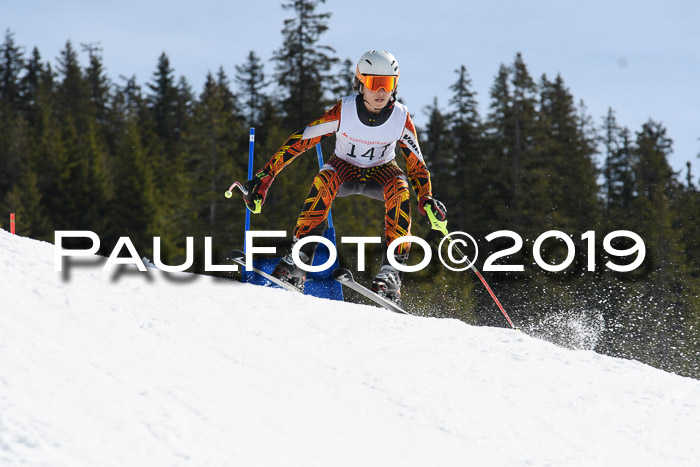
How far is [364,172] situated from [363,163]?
0.31 ft

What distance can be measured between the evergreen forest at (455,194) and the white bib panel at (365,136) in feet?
48.7

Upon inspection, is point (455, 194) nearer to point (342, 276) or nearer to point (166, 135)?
point (166, 135)

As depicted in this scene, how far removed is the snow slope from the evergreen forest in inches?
659

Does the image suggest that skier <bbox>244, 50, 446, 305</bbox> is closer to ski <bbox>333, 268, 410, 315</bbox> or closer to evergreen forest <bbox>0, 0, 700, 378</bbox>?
ski <bbox>333, 268, 410, 315</bbox>

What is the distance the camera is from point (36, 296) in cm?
353

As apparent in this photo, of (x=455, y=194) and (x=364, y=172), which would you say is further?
(x=455, y=194)

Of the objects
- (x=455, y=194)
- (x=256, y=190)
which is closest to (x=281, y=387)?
(x=256, y=190)

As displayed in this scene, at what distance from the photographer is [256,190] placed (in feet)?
21.3

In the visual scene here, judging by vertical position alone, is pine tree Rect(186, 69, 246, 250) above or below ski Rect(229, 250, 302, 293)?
above

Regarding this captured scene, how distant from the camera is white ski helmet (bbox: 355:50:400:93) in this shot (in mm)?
5922

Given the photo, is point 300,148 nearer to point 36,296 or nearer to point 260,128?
point 36,296

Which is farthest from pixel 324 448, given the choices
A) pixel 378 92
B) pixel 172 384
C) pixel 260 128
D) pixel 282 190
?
pixel 260 128

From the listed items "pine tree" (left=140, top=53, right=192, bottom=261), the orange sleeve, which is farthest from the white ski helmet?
"pine tree" (left=140, top=53, right=192, bottom=261)

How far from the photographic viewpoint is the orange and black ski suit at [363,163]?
621 cm
